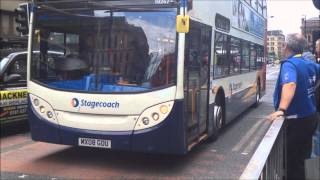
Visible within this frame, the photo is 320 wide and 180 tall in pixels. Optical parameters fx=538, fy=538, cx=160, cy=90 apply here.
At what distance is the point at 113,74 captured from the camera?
7.75m

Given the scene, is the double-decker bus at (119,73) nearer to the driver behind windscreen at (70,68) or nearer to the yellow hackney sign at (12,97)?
the driver behind windscreen at (70,68)

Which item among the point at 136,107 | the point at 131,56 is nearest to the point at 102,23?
the point at 131,56

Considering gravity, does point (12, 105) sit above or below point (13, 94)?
below

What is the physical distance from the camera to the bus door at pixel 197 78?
7.78 m

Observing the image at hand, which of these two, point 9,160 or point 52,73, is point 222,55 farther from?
point 9,160

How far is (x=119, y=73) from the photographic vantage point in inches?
304

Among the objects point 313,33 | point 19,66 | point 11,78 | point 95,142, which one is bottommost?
point 95,142

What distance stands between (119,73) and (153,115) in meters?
0.81

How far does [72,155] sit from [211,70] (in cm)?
280

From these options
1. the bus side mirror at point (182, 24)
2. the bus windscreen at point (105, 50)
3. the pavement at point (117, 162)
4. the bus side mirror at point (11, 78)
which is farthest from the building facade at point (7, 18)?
the bus side mirror at point (182, 24)

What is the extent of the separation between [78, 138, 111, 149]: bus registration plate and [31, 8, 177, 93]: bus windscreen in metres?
0.71

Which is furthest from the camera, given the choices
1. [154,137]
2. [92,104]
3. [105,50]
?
[105,50]

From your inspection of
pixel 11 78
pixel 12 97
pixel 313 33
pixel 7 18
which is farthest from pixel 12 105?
pixel 7 18

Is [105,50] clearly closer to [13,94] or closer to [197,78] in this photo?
Answer: [197,78]
